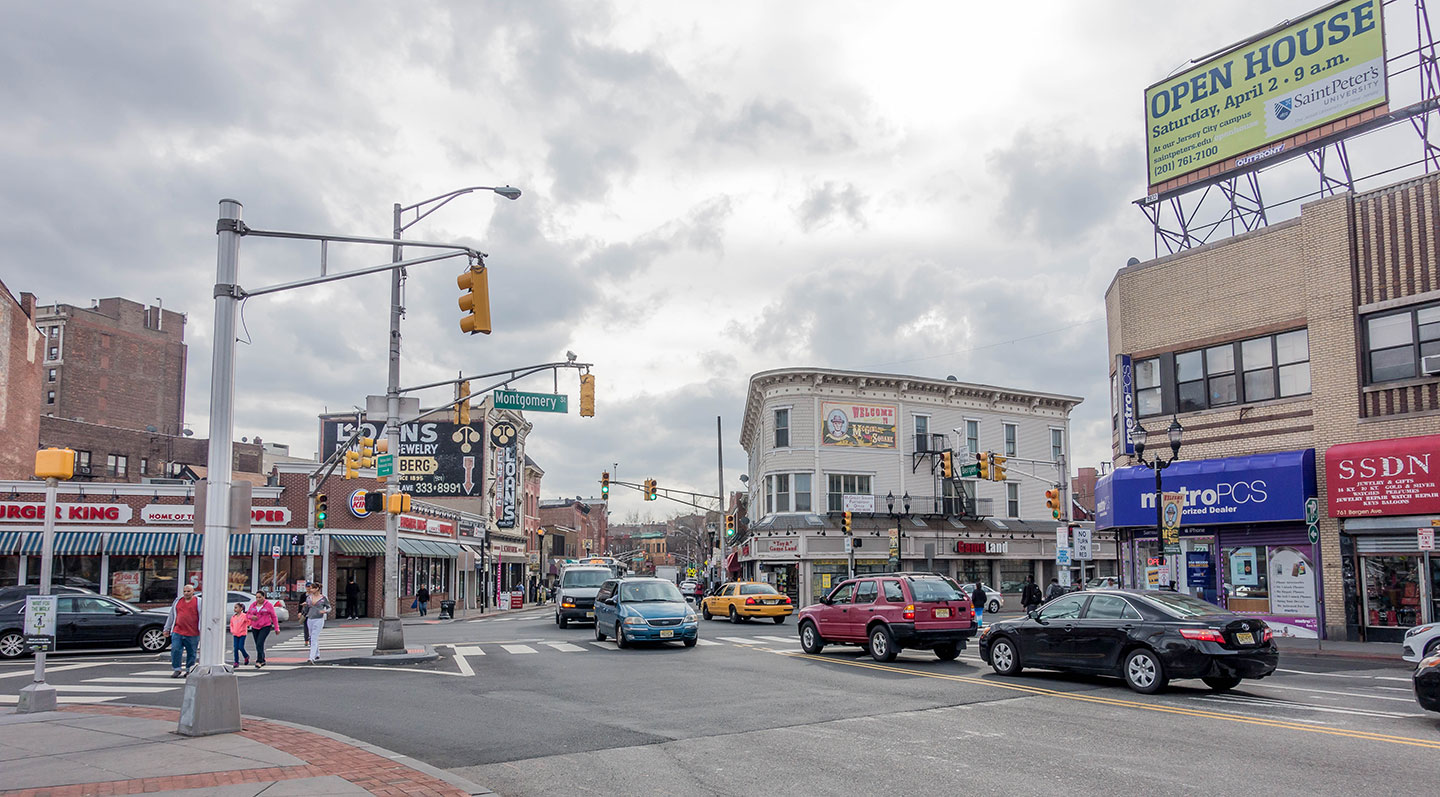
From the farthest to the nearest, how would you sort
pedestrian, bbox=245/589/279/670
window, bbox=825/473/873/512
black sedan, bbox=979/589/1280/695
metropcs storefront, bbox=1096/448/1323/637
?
window, bbox=825/473/873/512, metropcs storefront, bbox=1096/448/1323/637, pedestrian, bbox=245/589/279/670, black sedan, bbox=979/589/1280/695

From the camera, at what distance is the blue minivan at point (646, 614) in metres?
22.6

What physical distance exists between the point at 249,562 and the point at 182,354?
140ft

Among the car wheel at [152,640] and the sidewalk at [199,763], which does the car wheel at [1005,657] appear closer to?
the sidewalk at [199,763]

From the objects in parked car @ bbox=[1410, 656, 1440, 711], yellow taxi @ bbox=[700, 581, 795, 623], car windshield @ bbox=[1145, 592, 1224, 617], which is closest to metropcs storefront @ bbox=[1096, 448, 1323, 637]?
car windshield @ bbox=[1145, 592, 1224, 617]

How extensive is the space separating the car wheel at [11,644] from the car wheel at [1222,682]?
80.1 ft

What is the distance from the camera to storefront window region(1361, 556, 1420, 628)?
2230 cm

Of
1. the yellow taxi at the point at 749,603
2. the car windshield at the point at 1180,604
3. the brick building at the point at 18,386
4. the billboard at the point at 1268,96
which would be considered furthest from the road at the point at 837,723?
the brick building at the point at 18,386

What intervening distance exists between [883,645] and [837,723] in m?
7.50

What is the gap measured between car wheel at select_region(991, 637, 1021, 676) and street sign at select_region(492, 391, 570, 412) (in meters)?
12.5

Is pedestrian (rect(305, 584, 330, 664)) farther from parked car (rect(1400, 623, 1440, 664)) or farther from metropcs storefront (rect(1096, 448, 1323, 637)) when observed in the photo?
parked car (rect(1400, 623, 1440, 664))

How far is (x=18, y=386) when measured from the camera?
4406 centimetres

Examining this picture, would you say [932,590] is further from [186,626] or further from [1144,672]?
[186,626]

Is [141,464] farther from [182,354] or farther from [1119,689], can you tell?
[1119,689]

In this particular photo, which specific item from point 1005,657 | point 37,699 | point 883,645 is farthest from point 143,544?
point 1005,657
